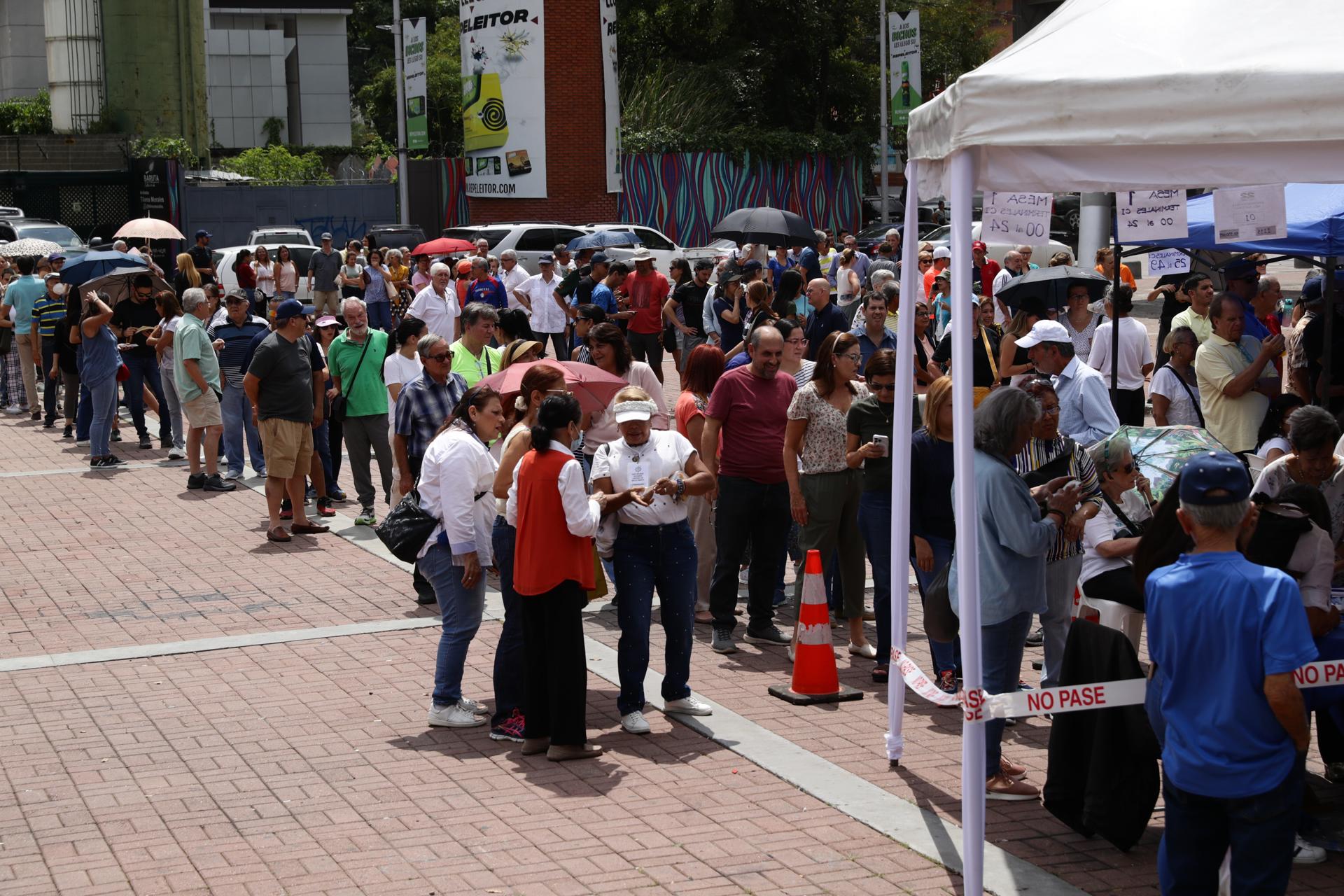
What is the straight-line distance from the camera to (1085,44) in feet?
17.7

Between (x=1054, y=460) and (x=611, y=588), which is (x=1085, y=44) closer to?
(x=1054, y=460)

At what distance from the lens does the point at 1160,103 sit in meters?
5.03

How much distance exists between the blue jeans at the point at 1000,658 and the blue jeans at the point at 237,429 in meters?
9.94

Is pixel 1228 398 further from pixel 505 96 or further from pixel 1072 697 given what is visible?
pixel 505 96

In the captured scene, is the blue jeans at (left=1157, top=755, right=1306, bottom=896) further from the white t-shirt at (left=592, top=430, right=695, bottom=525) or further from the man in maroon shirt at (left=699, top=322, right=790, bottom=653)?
the man in maroon shirt at (left=699, top=322, right=790, bottom=653)

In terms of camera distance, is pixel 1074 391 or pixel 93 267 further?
pixel 93 267

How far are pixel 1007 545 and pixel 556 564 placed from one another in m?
2.07

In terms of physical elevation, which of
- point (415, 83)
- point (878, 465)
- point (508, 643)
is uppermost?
point (415, 83)

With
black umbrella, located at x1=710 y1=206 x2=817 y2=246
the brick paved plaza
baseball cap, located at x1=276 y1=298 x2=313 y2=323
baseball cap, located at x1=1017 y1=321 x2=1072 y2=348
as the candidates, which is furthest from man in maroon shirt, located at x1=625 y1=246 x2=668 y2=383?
baseball cap, located at x1=1017 y1=321 x2=1072 y2=348

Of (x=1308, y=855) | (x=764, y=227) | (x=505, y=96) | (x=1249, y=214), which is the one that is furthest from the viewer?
(x=505, y=96)

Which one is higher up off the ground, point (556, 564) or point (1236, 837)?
point (556, 564)

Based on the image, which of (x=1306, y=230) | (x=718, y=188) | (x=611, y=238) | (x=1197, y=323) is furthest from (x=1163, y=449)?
(x=718, y=188)

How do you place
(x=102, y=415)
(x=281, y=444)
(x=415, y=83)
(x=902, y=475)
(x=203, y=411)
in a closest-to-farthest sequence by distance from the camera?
(x=902, y=475) < (x=281, y=444) < (x=203, y=411) < (x=102, y=415) < (x=415, y=83)

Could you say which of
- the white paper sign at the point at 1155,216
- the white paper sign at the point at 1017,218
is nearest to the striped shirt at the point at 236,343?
the white paper sign at the point at 1155,216
